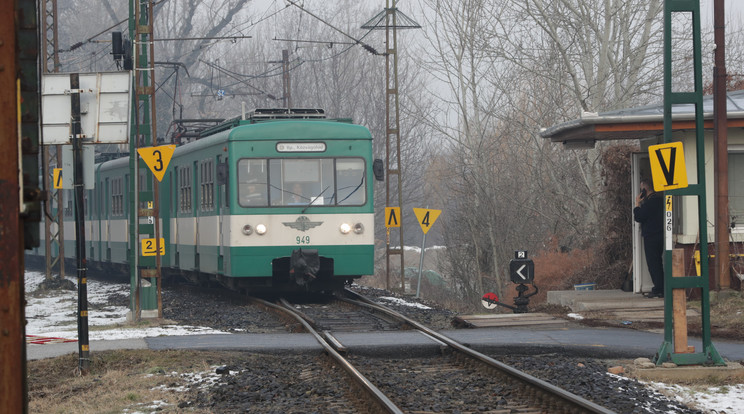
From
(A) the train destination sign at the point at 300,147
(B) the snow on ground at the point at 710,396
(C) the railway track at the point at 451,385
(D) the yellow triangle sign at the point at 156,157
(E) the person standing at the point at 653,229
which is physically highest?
(A) the train destination sign at the point at 300,147

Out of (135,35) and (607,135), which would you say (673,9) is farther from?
(135,35)

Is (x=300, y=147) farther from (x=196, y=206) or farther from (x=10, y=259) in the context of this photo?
(x=10, y=259)

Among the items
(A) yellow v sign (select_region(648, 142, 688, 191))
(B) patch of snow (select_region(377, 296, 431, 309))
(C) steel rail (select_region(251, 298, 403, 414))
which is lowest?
(B) patch of snow (select_region(377, 296, 431, 309))

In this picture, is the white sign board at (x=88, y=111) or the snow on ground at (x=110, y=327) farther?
the white sign board at (x=88, y=111)

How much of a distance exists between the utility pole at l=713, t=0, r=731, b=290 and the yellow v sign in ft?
17.4

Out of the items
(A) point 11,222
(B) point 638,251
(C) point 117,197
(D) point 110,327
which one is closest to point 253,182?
(D) point 110,327

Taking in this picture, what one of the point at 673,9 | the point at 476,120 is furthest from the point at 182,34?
the point at 673,9

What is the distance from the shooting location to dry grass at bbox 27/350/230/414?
339 inches

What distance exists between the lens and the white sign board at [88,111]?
11.2m

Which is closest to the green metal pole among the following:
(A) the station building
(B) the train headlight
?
(A) the station building

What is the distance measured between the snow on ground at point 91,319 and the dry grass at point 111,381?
2.39 metres

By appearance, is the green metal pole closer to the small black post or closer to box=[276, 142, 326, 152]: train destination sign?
the small black post

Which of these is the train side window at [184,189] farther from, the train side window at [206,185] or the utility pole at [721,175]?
the utility pole at [721,175]

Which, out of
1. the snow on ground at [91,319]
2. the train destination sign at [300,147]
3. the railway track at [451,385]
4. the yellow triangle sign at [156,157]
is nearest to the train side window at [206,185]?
the train destination sign at [300,147]
